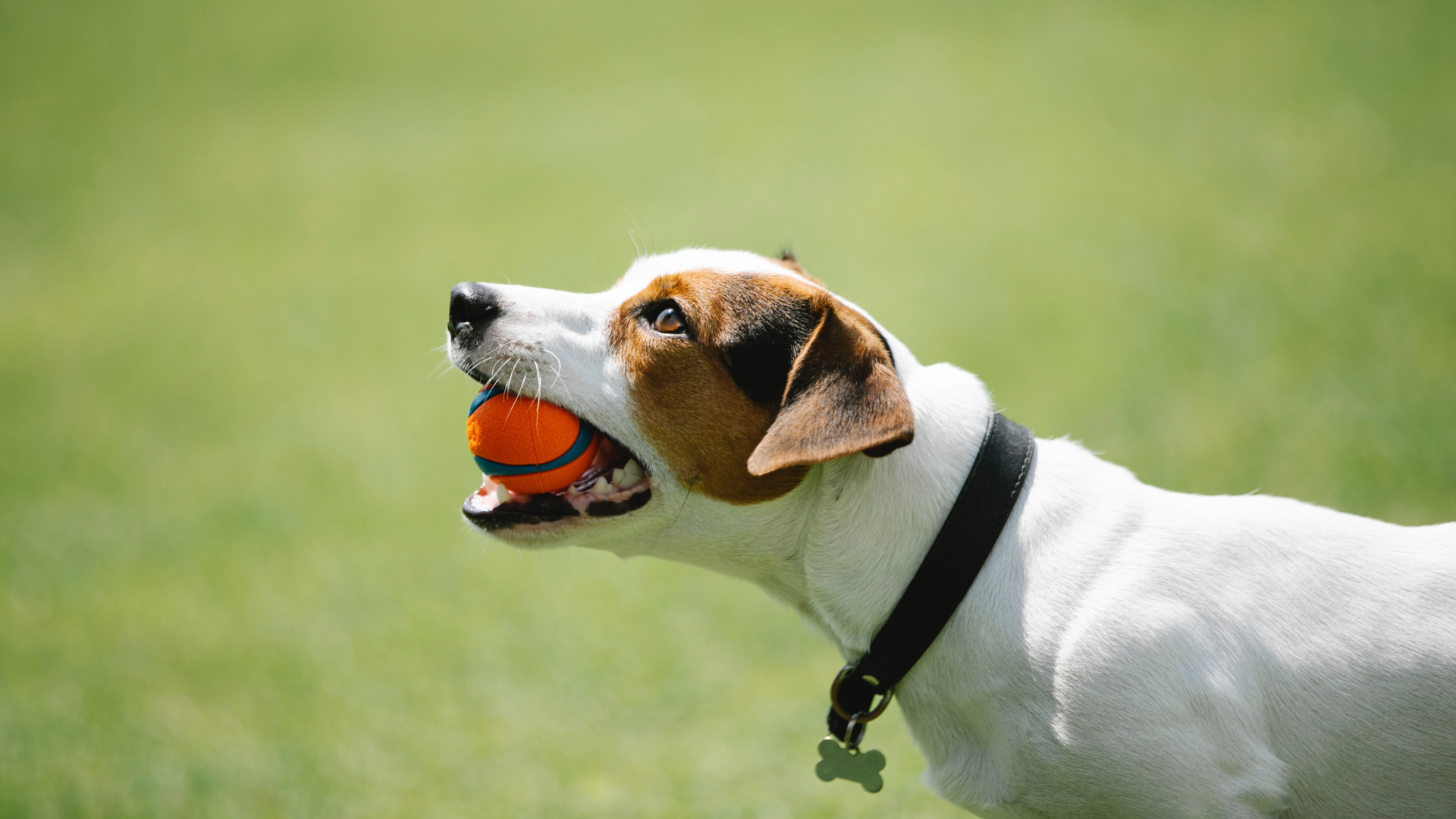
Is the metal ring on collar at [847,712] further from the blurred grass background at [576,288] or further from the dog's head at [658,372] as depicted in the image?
the blurred grass background at [576,288]

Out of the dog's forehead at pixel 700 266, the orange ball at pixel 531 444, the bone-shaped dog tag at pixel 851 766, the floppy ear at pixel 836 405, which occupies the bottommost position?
the bone-shaped dog tag at pixel 851 766

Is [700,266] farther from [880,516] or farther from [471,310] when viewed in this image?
[880,516]

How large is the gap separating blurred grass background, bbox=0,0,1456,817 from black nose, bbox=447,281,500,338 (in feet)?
8.20

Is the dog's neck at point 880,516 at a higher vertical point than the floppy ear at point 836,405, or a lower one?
lower

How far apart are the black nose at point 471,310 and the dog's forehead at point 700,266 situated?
0.40m

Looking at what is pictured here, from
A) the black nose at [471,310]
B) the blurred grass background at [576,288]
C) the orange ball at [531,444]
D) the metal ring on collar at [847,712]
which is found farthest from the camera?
the blurred grass background at [576,288]

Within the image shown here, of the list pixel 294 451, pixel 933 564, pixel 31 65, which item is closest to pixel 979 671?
pixel 933 564

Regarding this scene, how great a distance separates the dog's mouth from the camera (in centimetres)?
288

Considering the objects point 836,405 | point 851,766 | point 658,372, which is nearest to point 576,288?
point 658,372

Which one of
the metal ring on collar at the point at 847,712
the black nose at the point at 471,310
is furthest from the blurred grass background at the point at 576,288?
the black nose at the point at 471,310

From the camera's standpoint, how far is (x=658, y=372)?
290 centimetres

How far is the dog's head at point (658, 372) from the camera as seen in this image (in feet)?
9.23

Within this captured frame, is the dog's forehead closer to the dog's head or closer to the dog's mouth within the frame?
the dog's head

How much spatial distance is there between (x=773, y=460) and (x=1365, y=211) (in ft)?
26.8
